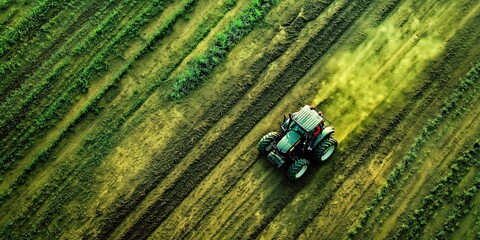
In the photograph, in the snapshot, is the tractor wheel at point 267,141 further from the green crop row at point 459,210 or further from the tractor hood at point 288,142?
the green crop row at point 459,210

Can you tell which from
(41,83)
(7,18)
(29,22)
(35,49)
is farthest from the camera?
(7,18)

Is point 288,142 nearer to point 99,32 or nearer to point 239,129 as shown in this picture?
point 239,129

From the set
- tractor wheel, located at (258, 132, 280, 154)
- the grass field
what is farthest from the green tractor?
the grass field

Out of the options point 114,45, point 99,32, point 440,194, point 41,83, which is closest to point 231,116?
point 114,45

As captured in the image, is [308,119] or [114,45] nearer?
[308,119]

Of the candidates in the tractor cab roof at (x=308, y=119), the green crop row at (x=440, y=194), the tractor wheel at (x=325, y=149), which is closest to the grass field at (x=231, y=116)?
the green crop row at (x=440, y=194)

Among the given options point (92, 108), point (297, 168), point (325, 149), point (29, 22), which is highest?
point (325, 149)
